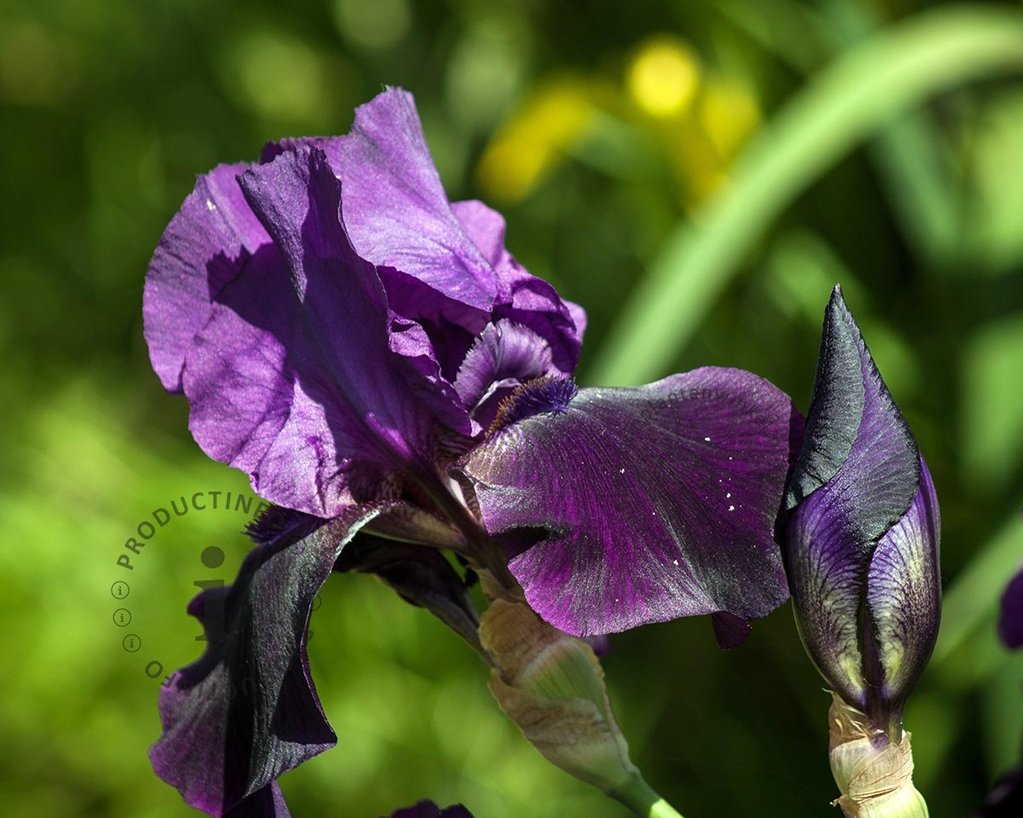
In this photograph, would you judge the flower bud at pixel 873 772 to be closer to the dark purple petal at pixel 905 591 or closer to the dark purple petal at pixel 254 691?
the dark purple petal at pixel 905 591

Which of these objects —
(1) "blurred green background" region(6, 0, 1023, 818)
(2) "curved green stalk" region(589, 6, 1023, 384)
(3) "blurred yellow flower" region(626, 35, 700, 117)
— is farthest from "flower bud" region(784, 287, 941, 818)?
(3) "blurred yellow flower" region(626, 35, 700, 117)

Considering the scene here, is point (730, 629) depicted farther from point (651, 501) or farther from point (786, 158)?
point (786, 158)

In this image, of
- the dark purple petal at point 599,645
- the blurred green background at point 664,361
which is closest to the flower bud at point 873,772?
the dark purple petal at point 599,645

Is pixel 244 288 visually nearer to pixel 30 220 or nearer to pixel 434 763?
pixel 434 763

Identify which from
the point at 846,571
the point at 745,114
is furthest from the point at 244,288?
the point at 745,114

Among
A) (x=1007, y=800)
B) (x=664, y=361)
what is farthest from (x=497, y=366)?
(x=664, y=361)
